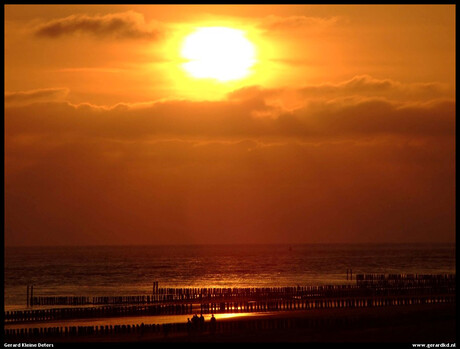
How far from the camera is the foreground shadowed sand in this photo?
52.2 m

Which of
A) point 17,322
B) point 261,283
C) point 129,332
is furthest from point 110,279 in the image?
point 129,332

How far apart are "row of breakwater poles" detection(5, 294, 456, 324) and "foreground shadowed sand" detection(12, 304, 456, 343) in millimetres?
9473

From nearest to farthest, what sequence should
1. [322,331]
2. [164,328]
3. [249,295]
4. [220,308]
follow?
[322,331]
[164,328]
[220,308]
[249,295]

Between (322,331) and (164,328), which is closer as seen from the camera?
(322,331)

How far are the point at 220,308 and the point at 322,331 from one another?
19.8 meters

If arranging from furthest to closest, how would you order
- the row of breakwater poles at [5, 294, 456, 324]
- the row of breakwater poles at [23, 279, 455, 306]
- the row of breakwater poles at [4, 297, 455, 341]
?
the row of breakwater poles at [23, 279, 455, 306]
the row of breakwater poles at [5, 294, 456, 324]
the row of breakwater poles at [4, 297, 455, 341]

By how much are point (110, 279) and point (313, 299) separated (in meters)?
68.8

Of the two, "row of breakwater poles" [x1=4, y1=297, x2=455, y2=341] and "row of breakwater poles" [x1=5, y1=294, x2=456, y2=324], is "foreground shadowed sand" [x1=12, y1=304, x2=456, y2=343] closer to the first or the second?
"row of breakwater poles" [x1=4, y1=297, x2=455, y2=341]

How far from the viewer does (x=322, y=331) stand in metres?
55.2

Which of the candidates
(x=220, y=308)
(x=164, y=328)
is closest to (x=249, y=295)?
(x=220, y=308)

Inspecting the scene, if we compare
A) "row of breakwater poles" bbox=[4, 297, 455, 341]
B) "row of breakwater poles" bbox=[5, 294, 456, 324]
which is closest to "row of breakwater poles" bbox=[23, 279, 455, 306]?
"row of breakwater poles" bbox=[5, 294, 456, 324]

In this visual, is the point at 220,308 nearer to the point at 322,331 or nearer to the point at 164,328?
the point at 164,328

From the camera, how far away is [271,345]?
164 feet

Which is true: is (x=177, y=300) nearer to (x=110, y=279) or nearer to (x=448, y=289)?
(x=448, y=289)
